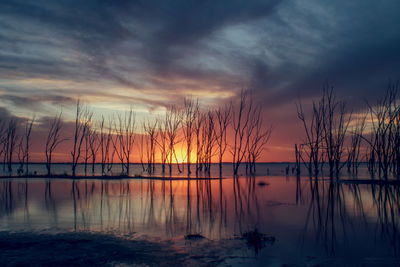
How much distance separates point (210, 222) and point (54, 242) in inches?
110

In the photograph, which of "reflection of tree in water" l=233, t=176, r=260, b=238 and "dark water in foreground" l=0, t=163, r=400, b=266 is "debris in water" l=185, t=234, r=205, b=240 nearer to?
"dark water in foreground" l=0, t=163, r=400, b=266

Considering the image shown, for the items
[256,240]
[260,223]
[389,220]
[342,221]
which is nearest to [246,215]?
[260,223]

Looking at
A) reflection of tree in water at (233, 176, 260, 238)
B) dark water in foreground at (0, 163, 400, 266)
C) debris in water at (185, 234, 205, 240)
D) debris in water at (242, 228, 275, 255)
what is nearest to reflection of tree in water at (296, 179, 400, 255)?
dark water in foreground at (0, 163, 400, 266)

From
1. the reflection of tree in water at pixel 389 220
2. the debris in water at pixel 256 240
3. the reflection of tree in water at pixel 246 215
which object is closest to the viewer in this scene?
the debris in water at pixel 256 240

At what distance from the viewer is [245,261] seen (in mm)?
3443

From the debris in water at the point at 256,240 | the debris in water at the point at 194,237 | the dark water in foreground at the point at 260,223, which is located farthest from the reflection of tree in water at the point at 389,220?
the debris in water at the point at 194,237

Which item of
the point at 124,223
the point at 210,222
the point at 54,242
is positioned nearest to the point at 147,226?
the point at 124,223

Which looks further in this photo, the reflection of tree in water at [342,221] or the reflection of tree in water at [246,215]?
the reflection of tree in water at [246,215]

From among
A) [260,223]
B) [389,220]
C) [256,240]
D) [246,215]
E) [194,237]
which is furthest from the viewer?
[246,215]

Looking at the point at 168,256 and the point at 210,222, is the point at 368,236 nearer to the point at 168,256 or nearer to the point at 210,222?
the point at 210,222

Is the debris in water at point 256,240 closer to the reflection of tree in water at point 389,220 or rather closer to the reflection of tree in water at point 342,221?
the reflection of tree in water at point 342,221

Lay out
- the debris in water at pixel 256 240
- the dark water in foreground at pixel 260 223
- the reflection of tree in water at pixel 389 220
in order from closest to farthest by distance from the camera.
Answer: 1. the dark water in foreground at pixel 260 223
2. the debris in water at pixel 256 240
3. the reflection of tree in water at pixel 389 220

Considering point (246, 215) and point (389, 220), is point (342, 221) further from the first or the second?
point (246, 215)

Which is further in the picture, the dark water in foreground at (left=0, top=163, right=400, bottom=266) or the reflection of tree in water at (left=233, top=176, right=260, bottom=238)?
the reflection of tree in water at (left=233, top=176, right=260, bottom=238)
